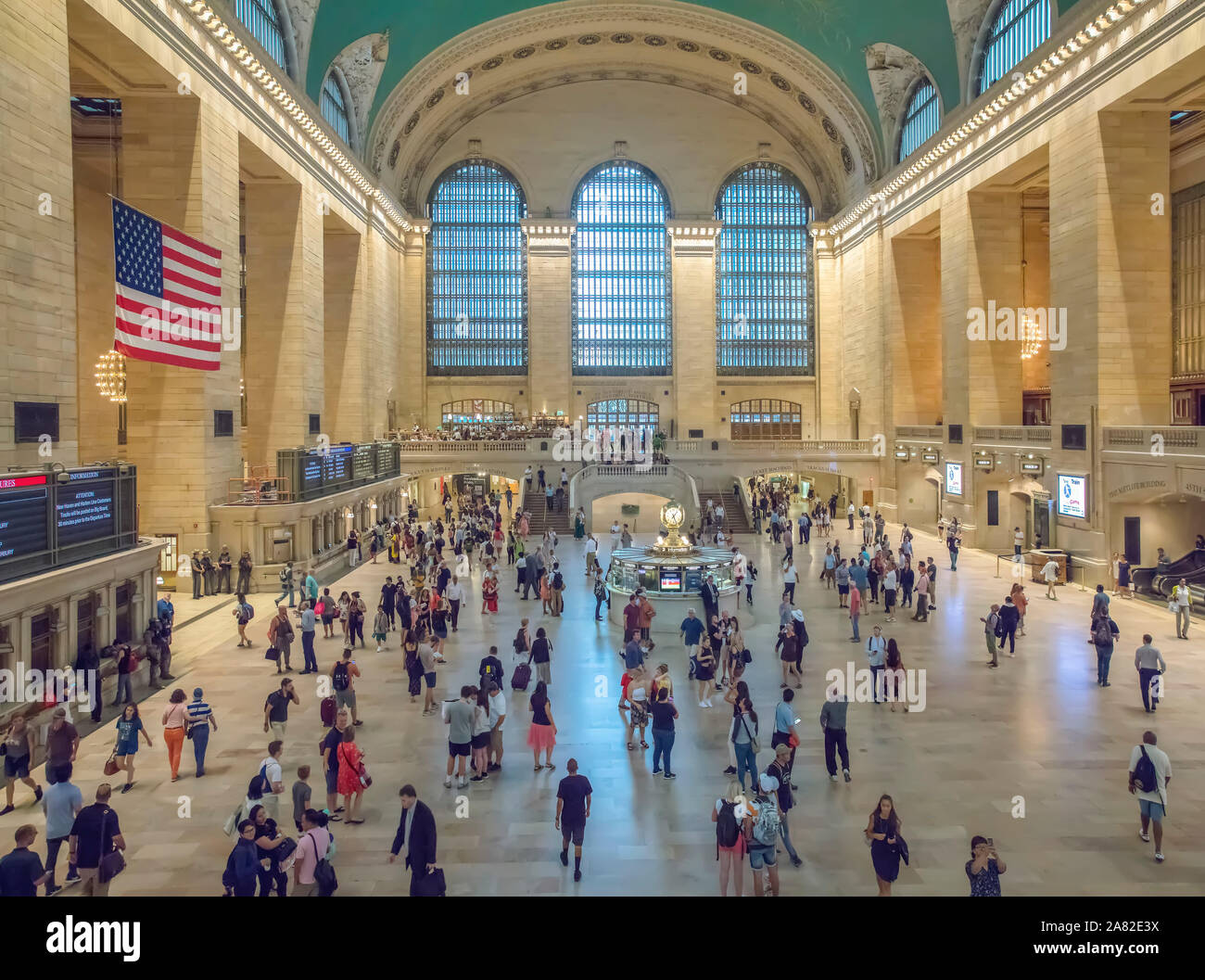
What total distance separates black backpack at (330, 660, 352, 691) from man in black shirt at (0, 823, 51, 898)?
15.1ft

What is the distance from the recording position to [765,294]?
47.3 metres

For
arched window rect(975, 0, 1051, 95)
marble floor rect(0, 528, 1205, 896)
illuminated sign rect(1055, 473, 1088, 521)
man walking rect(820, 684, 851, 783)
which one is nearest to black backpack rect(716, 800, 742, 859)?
marble floor rect(0, 528, 1205, 896)

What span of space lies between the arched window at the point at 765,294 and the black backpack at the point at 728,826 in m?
41.7

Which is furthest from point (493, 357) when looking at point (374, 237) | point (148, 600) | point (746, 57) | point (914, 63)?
point (148, 600)

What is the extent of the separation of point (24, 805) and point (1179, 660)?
1657cm

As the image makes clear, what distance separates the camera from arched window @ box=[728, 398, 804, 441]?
4738 centimetres

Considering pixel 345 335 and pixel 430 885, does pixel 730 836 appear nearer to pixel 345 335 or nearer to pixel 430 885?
pixel 430 885

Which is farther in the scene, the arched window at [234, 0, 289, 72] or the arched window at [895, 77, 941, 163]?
the arched window at [895, 77, 941, 163]

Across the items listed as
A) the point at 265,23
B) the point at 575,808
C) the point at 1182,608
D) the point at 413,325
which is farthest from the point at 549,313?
the point at 575,808

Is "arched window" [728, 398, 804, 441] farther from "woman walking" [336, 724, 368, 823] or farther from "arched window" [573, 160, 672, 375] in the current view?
"woman walking" [336, 724, 368, 823]

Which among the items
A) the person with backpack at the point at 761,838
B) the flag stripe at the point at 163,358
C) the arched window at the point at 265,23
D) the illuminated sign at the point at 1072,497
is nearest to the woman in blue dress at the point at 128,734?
the person with backpack at the point at 761,838

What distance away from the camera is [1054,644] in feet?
51.1
